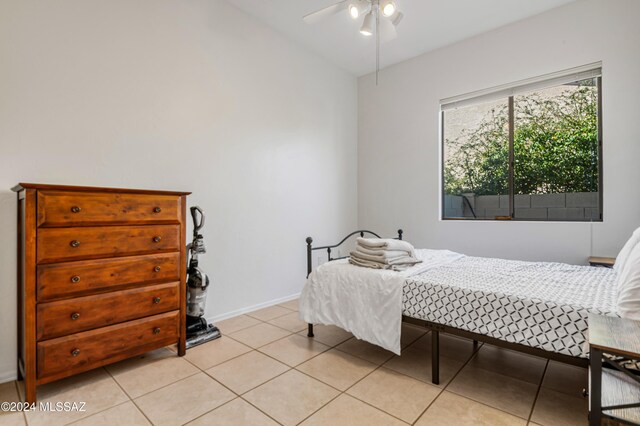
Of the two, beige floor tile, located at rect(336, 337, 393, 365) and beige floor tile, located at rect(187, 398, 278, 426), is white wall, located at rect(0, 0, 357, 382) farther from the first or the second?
beige floor tile, located at rect(187, 398, 278, 426)

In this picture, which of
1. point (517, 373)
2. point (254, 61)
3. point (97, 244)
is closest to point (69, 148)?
point (97, 244)

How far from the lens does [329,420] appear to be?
1637 mm

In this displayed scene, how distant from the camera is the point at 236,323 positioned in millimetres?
3061

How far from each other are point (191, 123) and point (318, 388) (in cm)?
242

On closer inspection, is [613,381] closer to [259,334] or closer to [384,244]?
[384,244]

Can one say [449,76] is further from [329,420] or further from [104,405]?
[104,405]

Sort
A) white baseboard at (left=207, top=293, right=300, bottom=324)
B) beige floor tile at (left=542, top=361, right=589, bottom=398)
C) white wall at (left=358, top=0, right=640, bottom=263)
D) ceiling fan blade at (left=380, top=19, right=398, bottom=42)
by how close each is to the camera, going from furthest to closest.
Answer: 1. white baseboard at (left=207, top=293, right=300, bottom=324)
2. white wall at (left=358, top=0, right=640, bottom=263)
3. ceiling fan blade at (left=380, top=19, right=398, bottom=42)
4. beige floor tile at (left=542, top=361, right=589, bottom=398)

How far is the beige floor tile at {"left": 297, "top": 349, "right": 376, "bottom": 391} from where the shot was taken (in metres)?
2.03

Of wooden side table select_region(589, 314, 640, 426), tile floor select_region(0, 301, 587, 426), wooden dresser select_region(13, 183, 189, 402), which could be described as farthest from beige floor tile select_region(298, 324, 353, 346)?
wooden side table select_region(589, 314, 640, 426)

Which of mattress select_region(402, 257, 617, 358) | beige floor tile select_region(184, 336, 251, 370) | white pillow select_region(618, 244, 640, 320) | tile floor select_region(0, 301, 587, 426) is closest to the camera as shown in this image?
white pillow select_region(618, 244, 640, 320)

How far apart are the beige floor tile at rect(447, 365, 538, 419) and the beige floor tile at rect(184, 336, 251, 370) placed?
1524mm

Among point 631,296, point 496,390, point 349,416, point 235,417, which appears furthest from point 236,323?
point 631,296

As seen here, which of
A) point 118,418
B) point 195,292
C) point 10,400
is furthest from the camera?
point 195,292

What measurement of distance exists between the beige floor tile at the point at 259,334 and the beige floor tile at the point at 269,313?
20cm
